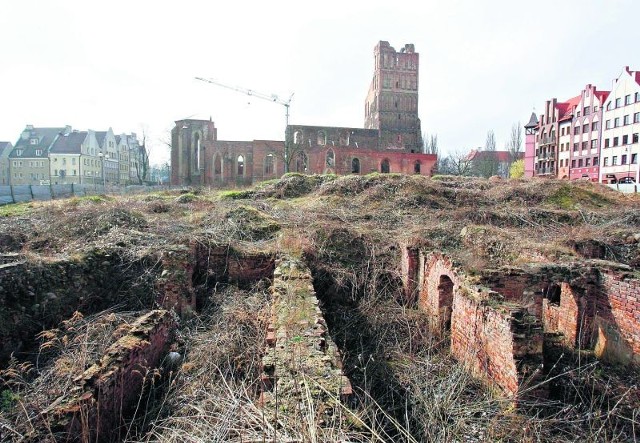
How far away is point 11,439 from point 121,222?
8782 mm

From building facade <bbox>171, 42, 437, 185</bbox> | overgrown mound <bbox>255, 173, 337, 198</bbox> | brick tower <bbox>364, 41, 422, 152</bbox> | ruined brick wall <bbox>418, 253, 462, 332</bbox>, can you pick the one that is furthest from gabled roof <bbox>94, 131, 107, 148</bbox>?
ruined brick wall <bbox>418, 253, 462, 332</bbox>

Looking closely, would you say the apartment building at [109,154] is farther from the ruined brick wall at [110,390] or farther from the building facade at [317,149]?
the ruined brick wall at [110,390]

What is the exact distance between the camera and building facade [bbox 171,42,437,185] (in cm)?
4462

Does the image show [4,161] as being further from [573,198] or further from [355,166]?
[573,198]

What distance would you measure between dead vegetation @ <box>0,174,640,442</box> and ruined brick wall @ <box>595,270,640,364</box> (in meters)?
0.76

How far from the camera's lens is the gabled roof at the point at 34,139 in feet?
185

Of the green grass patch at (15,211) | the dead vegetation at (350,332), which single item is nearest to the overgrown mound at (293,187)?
the dead vegetation at (350,332)

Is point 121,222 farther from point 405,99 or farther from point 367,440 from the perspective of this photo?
point 405,99

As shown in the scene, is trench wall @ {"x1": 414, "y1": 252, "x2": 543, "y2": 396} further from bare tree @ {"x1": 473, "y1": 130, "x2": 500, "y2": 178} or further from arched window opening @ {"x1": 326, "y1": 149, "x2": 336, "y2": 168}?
bare tree @ {"x1": 473, "y1": 130, "x2": 500, "y2": 178}

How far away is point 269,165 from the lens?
1933 inches

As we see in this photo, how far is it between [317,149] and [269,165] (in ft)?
20.2

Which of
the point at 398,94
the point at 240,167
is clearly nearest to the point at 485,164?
the point at 398,94

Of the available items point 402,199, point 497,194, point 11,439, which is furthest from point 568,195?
point 11,439

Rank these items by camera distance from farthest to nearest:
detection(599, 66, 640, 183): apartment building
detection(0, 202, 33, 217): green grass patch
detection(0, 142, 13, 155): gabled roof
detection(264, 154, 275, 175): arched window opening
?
detection(0, 142, 13, 155): gabled roof, detection(264, 154, 275, 175): arched window opening, detection(599, 66, 640, 183): apartment building, detection(0, 202, 33, 217): green grass patch
